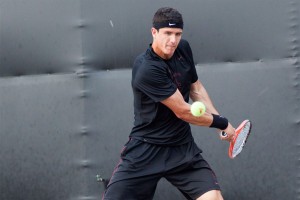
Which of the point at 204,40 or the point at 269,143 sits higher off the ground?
the point at 204,40

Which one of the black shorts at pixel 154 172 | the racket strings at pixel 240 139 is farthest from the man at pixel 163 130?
the racket strings at pixel 240 139

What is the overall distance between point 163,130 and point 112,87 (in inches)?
44.1

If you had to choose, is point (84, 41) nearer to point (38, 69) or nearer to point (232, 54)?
point (38, 69)

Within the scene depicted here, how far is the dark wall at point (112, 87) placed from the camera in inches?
194

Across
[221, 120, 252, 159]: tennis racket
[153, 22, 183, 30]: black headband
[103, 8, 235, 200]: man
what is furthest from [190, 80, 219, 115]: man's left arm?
[153, 22, 183, 30]: black headband

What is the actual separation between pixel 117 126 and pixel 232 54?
997mm

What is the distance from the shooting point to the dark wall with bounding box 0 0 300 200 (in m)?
4.92

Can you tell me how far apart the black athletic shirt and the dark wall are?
0.81m

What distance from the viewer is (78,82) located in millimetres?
5238

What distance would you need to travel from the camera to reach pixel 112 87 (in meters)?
5.18

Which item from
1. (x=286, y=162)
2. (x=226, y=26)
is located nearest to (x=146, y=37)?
(x=226, y=26)

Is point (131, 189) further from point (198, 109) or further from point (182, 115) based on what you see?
point (198, 109)

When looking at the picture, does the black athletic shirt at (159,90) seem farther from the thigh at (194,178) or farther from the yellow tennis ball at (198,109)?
the yellow tennis ball at (198,109)

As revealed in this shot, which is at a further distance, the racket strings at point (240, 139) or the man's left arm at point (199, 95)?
the man's left arm at point (199, 95)
